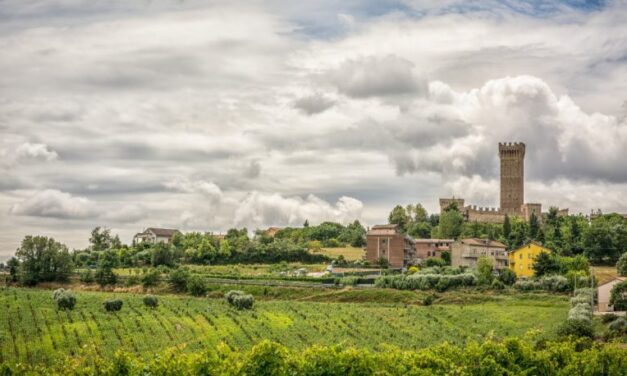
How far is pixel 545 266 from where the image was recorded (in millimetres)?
87688

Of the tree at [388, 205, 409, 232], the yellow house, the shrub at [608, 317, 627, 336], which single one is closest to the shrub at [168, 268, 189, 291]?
the yellow house

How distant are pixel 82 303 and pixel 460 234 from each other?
257 feet

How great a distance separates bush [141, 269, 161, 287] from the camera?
85.3m

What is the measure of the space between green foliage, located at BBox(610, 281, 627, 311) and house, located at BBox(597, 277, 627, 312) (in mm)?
1102

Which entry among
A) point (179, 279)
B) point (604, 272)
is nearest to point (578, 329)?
point (604, 272)

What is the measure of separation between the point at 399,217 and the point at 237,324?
95.0 meters

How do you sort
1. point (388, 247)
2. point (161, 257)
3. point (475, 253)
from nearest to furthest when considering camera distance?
point (475, 253) < point (161, 257) < point (388, 247)

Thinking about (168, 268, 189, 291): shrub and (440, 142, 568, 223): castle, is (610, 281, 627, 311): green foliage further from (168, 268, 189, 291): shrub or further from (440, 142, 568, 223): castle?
→ (440, 142, 568, 223): castle

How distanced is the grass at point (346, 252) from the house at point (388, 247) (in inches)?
208

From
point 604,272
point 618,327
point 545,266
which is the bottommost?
point 618,327

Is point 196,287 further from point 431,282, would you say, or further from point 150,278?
point 431,282

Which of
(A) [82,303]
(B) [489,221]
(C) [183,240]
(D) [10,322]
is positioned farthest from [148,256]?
(B) [489,221]

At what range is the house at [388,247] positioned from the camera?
108750 millimetres

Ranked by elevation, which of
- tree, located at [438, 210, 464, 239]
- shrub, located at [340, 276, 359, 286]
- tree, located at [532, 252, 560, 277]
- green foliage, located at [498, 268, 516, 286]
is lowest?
shrub, located at [340, 276, 359, 286]
